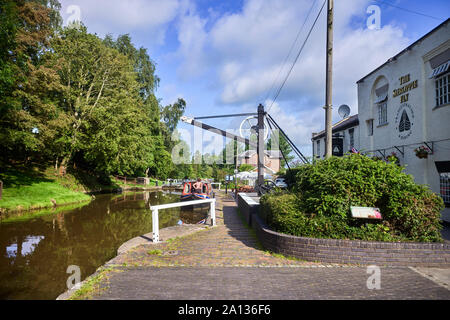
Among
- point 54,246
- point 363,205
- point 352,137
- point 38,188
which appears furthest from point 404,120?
point 38,188

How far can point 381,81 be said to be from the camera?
1455 cm

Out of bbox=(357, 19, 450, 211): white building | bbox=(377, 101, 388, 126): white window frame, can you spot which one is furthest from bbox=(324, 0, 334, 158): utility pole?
bbox=(377, 101, 388, 126): white window frame

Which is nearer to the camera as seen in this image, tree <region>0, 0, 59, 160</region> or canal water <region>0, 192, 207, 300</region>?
canal water <region>0, 192, 207, 300</region>

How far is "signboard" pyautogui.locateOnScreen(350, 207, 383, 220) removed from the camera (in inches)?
224

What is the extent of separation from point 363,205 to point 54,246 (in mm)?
8849

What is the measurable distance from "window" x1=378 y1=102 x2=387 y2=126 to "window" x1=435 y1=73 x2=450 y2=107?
3.52 meters

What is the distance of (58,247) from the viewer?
27.7 feet

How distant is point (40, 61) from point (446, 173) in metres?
25.1

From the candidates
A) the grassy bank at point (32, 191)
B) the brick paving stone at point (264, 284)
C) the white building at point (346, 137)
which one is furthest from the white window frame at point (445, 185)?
the grassy bank at point (32, 191)

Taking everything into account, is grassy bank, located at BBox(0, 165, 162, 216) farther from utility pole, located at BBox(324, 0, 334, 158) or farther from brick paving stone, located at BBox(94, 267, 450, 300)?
utility pole, located at BBox(324, 0, 334, 158)

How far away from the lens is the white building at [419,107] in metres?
10.2

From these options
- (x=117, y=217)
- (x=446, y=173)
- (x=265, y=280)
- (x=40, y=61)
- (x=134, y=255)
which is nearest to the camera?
(x=265, y=280)
